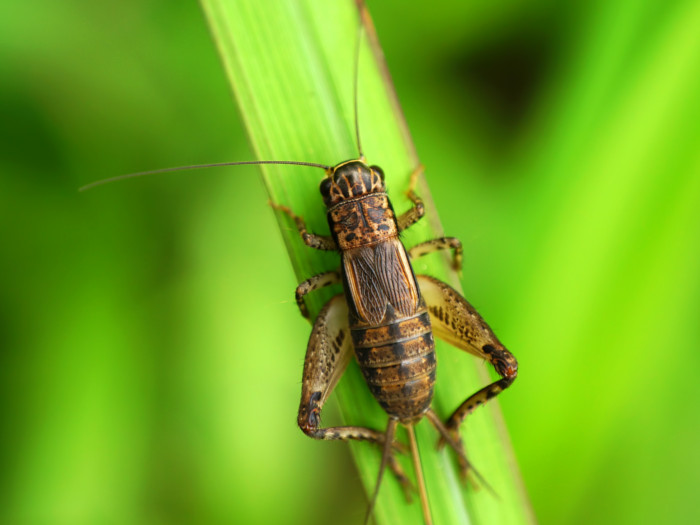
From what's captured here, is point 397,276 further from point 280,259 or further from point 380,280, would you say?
point 280,259

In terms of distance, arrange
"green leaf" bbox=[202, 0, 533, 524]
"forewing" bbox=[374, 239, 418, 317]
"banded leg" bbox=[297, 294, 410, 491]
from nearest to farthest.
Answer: "green leaf" bbox=[202, 0, 533, 524] → "banded leg" bbox=[297, 294, 410, 491] → "forewing" bbox=[374, 239, 418, 317]

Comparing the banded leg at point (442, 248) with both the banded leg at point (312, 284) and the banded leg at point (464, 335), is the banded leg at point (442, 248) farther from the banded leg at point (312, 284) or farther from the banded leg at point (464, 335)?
the banded leg at point (312, 284)

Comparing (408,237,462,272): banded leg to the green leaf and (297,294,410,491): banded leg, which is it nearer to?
the green leaf

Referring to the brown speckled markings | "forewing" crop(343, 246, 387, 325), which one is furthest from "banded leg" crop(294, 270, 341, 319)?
"forewing" crop(343, 246, 387, 325)

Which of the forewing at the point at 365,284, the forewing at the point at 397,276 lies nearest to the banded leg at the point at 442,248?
the forewing at the point at 397,276

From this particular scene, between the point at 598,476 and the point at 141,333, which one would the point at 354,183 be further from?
the point at 598,476

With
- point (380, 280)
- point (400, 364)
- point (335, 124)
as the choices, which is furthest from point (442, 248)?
point (335, 124)

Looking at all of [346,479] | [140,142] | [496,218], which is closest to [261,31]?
[140,142]
